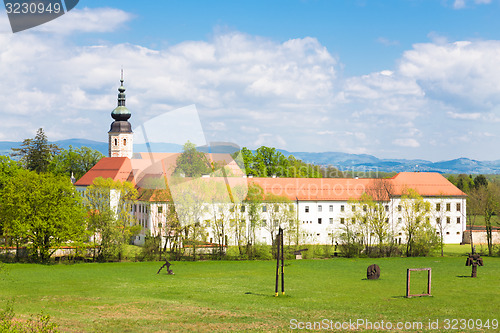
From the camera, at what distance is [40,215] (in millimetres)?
52344

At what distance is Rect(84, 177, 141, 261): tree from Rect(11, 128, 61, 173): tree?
43345mm

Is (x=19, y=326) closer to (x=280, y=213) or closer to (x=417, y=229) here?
(x=280, y=213)

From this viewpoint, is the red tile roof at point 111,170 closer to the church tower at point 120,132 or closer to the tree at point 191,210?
the church tower at point 120,132

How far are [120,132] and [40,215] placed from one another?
7059 centimetres

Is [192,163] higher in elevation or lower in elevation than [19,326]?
higher

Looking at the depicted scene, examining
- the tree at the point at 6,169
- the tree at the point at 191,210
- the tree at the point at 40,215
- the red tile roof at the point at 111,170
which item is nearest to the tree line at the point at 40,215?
the tree at the point at 40,215

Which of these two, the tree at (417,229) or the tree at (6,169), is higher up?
the tree at (6,169)

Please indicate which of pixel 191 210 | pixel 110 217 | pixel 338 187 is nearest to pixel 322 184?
pixel 338 187

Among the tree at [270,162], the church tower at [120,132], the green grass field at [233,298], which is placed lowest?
the green grass field at [233,298]

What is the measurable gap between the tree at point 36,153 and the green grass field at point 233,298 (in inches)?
2486

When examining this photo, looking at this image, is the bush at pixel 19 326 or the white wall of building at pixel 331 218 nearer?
the bush at pixel 19 326

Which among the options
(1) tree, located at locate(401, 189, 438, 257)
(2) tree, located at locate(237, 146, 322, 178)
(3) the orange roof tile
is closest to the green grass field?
(1) tree, located at locate(401, 189, 438, 257)

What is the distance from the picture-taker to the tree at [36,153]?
105625 mm

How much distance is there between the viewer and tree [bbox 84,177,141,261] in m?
56.1
